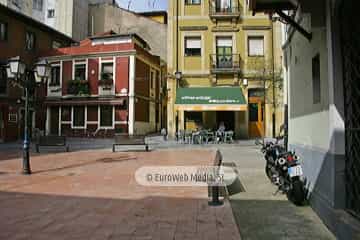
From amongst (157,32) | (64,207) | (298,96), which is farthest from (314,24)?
(157,32)

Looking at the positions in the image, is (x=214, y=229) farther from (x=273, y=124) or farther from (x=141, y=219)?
(x=273, y=124)

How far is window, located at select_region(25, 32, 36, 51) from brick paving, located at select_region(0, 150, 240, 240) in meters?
21.1

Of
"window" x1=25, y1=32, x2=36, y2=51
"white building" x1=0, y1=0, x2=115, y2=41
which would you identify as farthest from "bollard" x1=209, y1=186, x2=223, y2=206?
"white building" x1=0, y1=0, x2=115, y2=41

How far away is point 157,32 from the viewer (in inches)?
1462

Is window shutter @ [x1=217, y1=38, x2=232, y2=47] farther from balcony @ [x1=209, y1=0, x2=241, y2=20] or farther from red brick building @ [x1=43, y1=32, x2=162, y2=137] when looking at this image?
red brick building @ [x1=43, y1=32, x2=162, y2=137]

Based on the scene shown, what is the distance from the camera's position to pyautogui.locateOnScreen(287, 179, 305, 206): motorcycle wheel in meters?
6.00

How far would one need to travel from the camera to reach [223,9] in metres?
24.0

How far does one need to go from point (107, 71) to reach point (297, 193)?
78.4 ft

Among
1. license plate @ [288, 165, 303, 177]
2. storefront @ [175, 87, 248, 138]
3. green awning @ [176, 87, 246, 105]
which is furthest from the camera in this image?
green awning @ [176, 87, 246, 105]

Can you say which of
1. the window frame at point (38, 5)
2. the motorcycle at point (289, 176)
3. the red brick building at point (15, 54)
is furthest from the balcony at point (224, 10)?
the window frame at point (38, 5)

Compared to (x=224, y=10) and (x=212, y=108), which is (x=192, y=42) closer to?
(x=224, y=10)

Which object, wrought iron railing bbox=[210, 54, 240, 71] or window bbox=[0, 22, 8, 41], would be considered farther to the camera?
window bbox=[0, 22, 8, 41]

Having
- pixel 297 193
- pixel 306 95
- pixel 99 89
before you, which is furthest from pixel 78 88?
pixel 297 193

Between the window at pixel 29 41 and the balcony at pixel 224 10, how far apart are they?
49.3 feet
